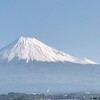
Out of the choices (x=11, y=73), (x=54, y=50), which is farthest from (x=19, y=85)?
(x=54, y=50)

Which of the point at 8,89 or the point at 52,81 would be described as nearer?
the point at 8,89

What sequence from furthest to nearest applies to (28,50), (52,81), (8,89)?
(52,81) < (28,50) < (8,89)

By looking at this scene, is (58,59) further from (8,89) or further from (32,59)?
(8,89)

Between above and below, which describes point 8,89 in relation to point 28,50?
below

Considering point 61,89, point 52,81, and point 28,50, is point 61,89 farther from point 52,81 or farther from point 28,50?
point 28,50

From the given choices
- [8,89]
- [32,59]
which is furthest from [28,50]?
[8,89]

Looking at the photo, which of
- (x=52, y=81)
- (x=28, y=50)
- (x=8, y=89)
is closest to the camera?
(x=8, y=89)
